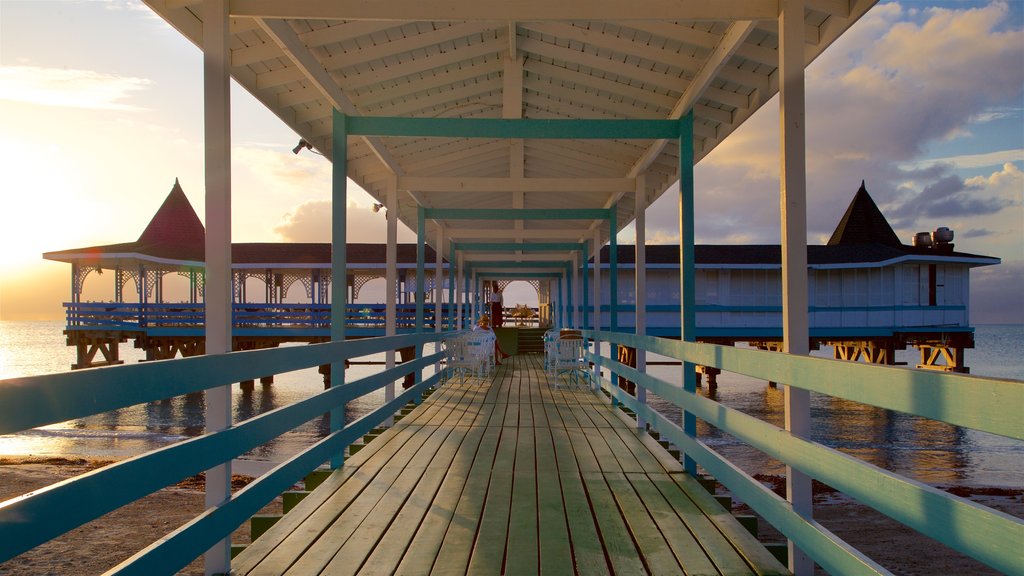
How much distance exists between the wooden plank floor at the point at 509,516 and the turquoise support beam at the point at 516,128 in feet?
9.67

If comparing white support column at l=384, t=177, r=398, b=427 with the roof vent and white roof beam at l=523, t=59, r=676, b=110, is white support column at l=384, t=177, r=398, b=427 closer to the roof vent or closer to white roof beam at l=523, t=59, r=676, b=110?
white roof beam at l=523, t=59, r=676, b=110

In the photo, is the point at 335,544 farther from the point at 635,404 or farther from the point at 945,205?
the point at 945,205

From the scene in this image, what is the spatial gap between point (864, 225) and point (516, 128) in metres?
45.7

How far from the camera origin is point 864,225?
4734 cm

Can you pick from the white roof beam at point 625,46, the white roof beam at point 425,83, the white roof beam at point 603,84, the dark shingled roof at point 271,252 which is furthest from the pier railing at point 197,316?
the white roof beam at point 625,46

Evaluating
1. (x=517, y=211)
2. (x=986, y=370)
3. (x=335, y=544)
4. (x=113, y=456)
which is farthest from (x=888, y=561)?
(x=986, y=370)

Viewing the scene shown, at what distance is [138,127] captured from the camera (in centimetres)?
705

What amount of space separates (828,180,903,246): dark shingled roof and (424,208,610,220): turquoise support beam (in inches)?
1523

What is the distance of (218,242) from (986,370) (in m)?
71.9

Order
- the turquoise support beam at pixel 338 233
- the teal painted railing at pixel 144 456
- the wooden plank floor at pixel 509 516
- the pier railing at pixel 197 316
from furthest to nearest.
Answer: the pier railing at pixel 197 316 < the turquoise support beam at pixel 338 233 < the wooden plank floor at pixel 509 516 < the teal painted railing at pixel 144 456

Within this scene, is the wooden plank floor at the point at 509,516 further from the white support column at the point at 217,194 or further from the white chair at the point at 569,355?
the white chair at the point at 569,355

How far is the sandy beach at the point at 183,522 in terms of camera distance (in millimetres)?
10625

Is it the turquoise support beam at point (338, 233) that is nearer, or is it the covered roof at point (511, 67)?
the covered roof at point (511, 67)

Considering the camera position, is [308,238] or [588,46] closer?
[588,46]
